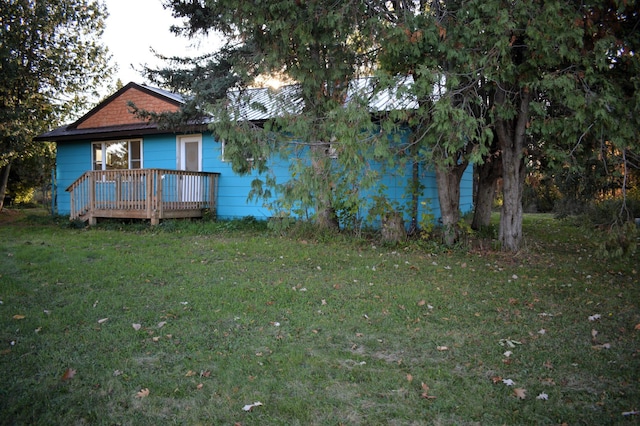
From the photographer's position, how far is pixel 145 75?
11031 millimetres

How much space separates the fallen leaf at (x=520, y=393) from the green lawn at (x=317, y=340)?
1 centimetres

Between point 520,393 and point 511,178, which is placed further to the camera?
point 511,178

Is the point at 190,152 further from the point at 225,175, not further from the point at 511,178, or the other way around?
the point at 511,178

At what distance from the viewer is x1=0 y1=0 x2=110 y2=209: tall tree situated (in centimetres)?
1564

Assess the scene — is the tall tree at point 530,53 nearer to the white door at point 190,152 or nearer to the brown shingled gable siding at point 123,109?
the white door at point 190,152

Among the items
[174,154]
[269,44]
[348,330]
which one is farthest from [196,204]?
[348,330]

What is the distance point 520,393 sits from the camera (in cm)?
320

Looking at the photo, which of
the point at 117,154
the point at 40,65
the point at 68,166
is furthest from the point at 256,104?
the point at 40,65

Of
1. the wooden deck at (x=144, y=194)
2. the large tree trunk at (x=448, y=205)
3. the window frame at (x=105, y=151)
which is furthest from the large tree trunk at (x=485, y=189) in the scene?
the window frame at (x=105, y=151)

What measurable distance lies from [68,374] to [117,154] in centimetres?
1310

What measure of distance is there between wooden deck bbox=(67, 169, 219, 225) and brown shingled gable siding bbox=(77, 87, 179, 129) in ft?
8.42

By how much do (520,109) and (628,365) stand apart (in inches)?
221

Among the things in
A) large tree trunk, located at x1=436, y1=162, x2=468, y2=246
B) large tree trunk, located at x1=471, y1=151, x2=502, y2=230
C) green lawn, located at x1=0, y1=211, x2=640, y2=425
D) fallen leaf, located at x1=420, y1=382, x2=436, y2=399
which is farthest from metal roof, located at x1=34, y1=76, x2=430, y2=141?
fallen leaf, located at x1=420, y1=382, x2=436, y2=399

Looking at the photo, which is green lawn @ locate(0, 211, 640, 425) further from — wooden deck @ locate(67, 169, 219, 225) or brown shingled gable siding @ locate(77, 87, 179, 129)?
→ brown shingled gable siding @ locate(77, 87, 179, 129)
